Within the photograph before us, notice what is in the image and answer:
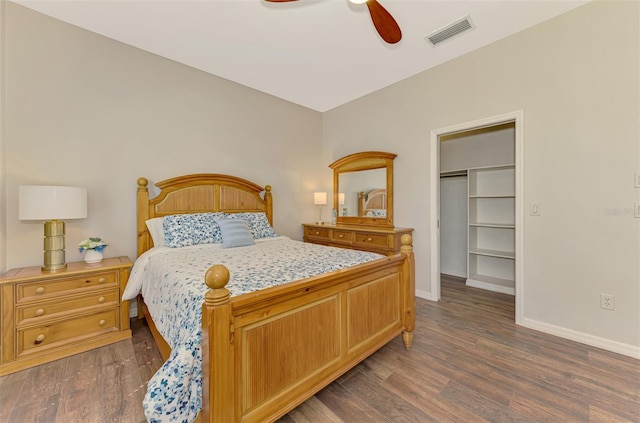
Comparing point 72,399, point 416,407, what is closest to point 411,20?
point 416,407

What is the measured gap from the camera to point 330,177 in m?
4.62

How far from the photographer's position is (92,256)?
2.42 meters

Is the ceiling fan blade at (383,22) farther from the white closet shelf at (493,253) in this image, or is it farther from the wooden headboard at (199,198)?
the white closet shelf at (493,253)

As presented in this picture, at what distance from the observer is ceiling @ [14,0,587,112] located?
2.26 m

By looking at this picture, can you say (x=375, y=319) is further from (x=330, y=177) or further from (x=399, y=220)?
(x=330, y=177)

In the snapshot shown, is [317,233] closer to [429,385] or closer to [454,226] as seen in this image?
[454,226]

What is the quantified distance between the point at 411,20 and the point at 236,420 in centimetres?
315

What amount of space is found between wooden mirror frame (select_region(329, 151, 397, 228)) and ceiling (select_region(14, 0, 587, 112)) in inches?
41.5

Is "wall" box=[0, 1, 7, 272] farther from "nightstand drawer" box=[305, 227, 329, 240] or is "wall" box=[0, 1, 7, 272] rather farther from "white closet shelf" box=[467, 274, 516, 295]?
"white closet shelf" box=[467, 274, 516, 295]

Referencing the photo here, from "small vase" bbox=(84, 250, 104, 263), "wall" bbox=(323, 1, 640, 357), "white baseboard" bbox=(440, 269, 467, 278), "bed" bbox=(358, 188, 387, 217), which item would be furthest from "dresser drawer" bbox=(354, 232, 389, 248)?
"small vase" bbox=(84, 250, 104, 263)

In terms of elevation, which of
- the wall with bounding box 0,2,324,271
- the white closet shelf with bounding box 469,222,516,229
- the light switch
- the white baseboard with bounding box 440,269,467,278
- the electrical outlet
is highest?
the wall with bounding box 0,2,324,271

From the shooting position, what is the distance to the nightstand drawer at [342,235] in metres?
3.67

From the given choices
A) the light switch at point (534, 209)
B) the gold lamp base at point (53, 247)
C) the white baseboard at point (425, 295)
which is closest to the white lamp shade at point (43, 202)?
the gold lamp base at point (53, 247)

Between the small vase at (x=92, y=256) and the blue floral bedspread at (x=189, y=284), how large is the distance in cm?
33
